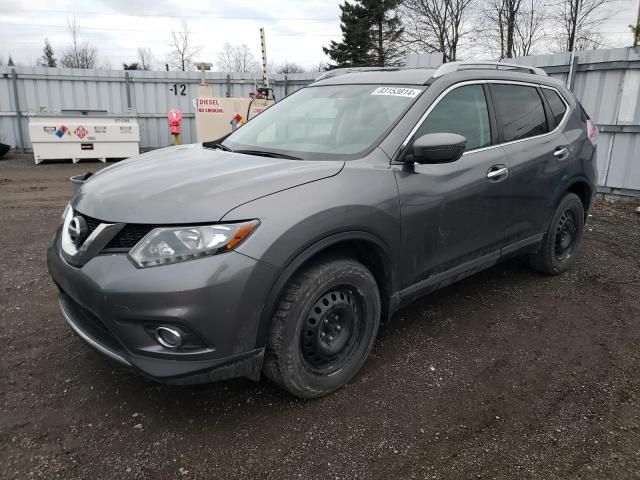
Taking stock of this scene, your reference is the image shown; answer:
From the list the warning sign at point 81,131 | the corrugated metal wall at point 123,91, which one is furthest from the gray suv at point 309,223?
the warning sign at point 81,131

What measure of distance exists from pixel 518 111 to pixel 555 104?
66cm

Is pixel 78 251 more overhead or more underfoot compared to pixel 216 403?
more overhead

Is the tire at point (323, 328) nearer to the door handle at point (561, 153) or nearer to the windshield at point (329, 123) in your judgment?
the windshield at point (329, 123)

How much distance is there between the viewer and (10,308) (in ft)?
12.0

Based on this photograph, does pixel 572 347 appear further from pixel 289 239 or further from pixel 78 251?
pixel 78 251

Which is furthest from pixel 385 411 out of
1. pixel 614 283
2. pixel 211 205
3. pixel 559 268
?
pixel 614 283

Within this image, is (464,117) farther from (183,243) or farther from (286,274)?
(183,243)

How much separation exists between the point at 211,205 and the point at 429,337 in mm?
1947

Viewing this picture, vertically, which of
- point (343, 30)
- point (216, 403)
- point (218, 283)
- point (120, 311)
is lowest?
point (216, 403)

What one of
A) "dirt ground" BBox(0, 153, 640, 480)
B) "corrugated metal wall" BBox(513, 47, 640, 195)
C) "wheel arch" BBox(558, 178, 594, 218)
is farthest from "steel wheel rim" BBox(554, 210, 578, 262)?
"corrugated metal wall" BBox(513, 47, 640, 195)

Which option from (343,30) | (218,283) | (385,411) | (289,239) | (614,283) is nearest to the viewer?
(218,283)

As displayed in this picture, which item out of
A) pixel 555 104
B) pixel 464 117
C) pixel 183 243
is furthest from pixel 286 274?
pixel 555 104

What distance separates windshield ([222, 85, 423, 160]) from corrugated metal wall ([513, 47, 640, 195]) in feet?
20.8

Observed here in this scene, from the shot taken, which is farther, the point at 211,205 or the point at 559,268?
the point at 559,268
